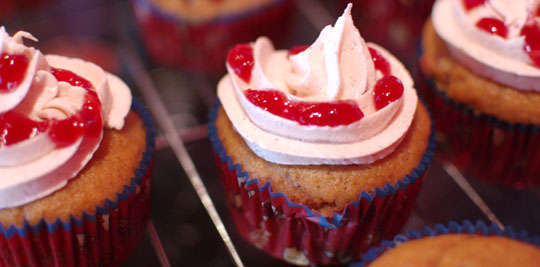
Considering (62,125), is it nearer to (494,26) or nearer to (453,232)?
(453,232)

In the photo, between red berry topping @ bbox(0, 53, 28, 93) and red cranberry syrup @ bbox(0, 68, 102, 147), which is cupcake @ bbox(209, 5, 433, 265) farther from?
red berry topping @ bbox(0, 53, 28, 93)

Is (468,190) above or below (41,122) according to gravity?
below

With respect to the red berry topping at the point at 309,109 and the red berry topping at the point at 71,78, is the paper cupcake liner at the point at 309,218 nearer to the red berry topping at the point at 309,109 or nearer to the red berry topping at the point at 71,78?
the red berry topping at the point at 309,109

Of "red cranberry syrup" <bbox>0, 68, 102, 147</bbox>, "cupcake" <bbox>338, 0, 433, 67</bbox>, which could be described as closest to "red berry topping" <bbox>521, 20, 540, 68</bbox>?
"cupcake" <bbox>338, 0, 433, 67</bbox>

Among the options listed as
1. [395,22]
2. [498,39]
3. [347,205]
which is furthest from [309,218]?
[395,22]

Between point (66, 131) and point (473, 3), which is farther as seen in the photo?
point (473, 3)

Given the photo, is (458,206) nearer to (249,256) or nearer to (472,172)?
(472,172)

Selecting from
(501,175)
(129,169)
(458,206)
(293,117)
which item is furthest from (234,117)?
(501,175)

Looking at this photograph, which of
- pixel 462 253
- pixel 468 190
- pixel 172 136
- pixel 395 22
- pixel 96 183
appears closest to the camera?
pixel 462 253
